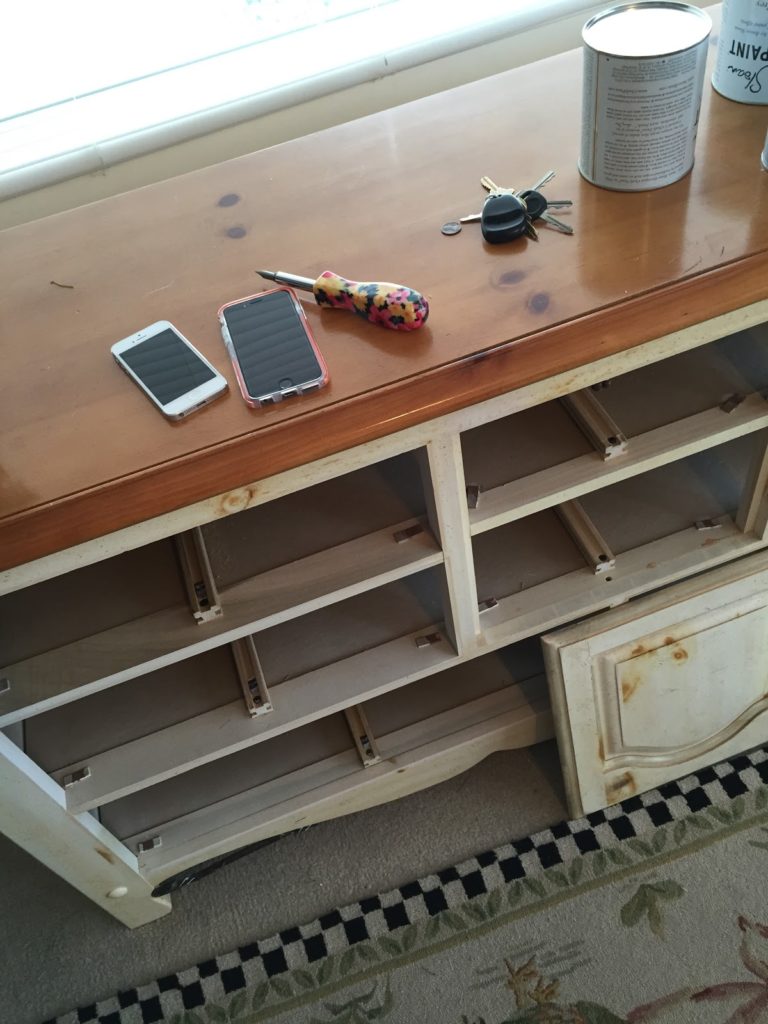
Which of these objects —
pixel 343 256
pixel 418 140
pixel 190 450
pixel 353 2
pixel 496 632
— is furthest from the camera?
pixel 353 2

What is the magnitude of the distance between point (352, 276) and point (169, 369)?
6.8 inches

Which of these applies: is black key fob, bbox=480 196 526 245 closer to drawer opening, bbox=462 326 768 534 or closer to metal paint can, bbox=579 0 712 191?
metal paint can, bbox=579 0 712 191

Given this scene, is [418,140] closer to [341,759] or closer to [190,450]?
[190,450]

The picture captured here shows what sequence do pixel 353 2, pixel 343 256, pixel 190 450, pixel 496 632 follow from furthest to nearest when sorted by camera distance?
pixel 353 2, pixel 496 632, pixel 343 256, pixel 190 450

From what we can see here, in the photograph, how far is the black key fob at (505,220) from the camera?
75 cm

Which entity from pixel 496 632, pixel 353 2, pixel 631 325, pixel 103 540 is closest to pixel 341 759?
pixel 496 632

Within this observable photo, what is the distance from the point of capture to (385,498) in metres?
0.91

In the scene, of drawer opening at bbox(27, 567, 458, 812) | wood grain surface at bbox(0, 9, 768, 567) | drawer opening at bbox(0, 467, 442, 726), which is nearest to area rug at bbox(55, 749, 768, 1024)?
drawer opening at bbox(27, 567, 458, 812)

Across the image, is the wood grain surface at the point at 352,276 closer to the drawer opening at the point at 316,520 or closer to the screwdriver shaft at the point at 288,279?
the screwdriver shaft at the point at 288,279

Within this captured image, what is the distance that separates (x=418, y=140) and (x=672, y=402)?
36cm

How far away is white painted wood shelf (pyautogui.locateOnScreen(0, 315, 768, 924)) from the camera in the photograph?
2.76ft

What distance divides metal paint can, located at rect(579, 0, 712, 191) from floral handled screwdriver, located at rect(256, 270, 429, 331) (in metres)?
0.20

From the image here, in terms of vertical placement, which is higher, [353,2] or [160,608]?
[353,2]

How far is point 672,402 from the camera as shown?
0.91 m
